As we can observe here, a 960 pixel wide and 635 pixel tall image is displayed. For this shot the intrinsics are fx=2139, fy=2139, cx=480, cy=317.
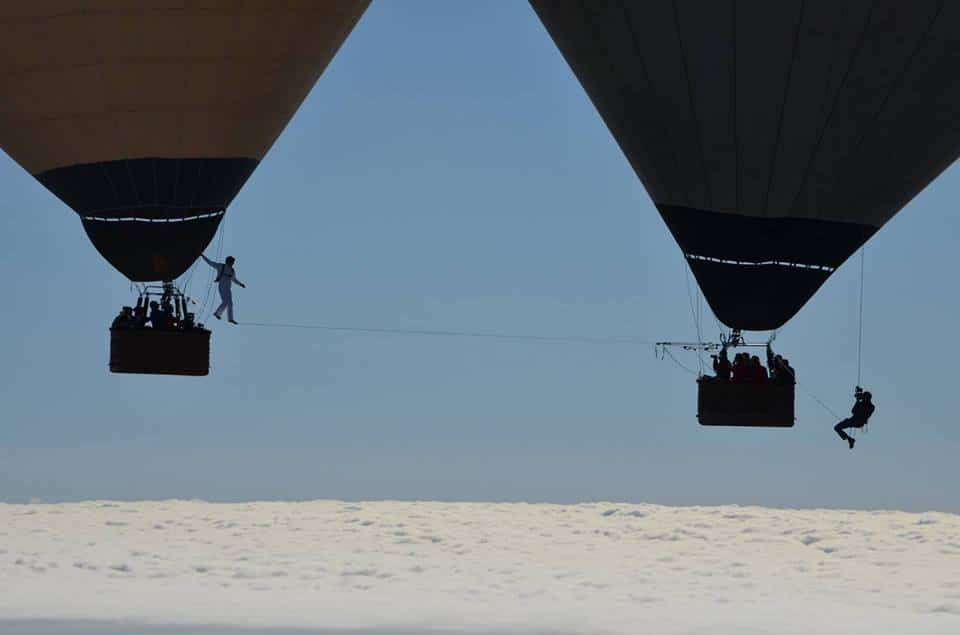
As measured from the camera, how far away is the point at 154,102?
98.9 ft

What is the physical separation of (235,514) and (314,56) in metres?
50.2

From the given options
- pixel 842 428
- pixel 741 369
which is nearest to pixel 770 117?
pixel 741 369

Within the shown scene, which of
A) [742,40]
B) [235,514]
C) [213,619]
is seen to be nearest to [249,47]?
[742,40]

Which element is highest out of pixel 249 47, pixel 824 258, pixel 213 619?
pixel 249 47

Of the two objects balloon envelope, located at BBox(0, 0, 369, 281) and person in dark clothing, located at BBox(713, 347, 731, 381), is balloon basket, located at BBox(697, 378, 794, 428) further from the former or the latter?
balloon envelope, located at BBox(0, 0, 369, 281)

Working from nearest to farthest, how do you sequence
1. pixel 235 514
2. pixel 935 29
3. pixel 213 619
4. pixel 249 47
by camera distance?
pixel 935 29, pixel 249 47, pixel 213 619, pixel 235 514

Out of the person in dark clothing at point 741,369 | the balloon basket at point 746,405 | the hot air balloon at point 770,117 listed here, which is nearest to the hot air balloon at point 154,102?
the hot air balloon at point 770,117

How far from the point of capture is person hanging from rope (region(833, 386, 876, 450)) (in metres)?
29.9

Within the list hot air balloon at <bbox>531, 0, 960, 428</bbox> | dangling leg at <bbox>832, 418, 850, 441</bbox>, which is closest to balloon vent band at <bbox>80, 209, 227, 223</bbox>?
hot air balloon at <bbox>531, 0, 960, 428</bbox>

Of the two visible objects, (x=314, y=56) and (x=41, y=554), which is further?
(x=41, y=554)

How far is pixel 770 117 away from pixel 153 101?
8626mm

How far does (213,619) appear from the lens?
241ft

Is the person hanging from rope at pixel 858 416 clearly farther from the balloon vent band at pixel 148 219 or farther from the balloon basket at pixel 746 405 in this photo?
the balloon vent band at pixel 148 219

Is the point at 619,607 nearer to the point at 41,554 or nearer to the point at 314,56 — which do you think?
the point at 41,554
